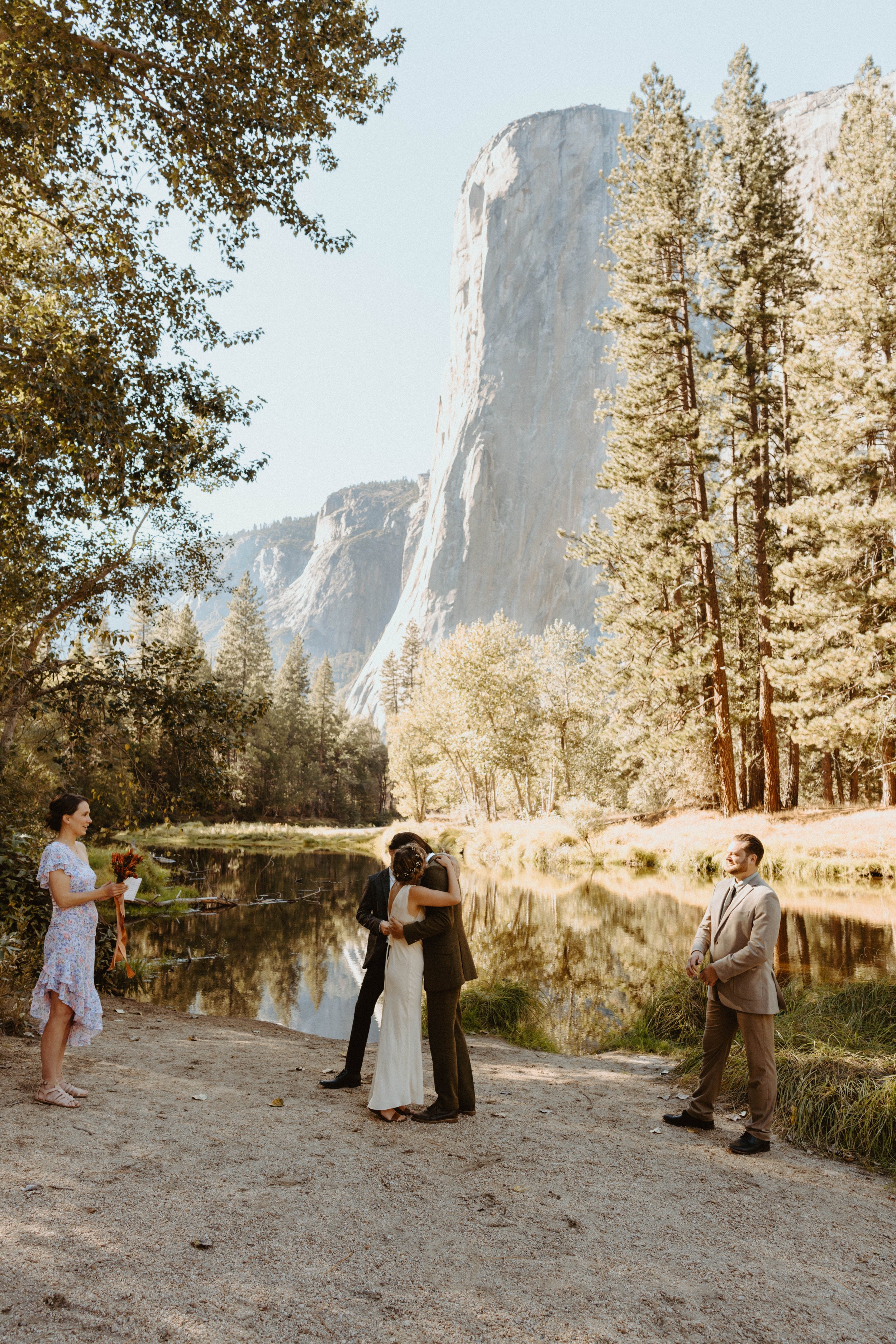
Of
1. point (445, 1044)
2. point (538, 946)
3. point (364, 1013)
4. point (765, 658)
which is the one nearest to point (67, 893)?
point (364, 1013)

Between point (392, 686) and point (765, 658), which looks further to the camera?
point (392, 686)

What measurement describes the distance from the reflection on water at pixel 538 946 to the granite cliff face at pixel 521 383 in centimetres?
6983

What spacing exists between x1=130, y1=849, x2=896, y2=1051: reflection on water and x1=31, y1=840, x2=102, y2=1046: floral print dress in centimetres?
449

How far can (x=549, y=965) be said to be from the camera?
425 inches

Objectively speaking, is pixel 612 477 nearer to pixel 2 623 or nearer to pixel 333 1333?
pixel 2 623

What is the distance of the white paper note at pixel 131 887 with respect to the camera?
4527 mm

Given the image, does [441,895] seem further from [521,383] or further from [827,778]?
[521,383]

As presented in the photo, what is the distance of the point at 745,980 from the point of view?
445cm

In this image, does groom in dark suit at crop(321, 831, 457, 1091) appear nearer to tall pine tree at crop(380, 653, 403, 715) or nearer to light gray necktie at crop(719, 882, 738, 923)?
light gray necktie at crop(719, 882, 738, 923)

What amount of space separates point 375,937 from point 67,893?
202 cm

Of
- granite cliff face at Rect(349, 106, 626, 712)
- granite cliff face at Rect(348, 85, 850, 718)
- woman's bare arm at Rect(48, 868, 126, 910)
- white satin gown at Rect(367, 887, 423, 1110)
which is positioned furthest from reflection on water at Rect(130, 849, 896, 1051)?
granite cliff face at Rect(349, 106, 626, 712)

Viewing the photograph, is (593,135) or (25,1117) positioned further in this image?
(593,135)

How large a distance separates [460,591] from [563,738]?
5951 centimetres

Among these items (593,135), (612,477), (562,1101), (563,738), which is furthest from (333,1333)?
(593,135)
